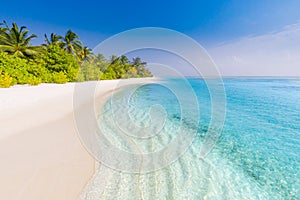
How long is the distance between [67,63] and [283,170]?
68.0 ft

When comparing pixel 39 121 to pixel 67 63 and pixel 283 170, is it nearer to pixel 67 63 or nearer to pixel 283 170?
pixel 283 170

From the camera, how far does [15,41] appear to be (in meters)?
17.7

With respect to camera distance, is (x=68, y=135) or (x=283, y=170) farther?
(x=68, y=135)

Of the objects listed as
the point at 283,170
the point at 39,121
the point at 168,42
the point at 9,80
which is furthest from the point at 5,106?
the point at 283,170

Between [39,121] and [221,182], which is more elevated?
[39,121]

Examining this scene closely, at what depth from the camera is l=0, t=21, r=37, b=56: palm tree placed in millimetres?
17156

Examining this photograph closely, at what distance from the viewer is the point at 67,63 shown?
1830cm

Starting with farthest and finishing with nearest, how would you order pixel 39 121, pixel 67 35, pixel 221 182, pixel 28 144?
pixel 67 35, pixel 39 121, pixel 28 144, pixel 221 182

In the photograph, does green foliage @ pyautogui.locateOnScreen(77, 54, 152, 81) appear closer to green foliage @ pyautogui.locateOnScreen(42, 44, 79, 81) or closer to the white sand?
green foliage @ pyautogui.locateOnScreen(42, 44, 79, 81)

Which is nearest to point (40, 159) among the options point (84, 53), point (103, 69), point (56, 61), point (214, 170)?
point (214, 170)

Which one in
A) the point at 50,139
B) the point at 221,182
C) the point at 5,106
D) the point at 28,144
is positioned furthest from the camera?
the point at 5,106

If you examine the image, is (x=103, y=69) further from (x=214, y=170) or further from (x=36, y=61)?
(x=214, y=170)

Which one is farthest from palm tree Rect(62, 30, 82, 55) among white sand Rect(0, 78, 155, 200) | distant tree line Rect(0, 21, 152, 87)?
white sand Rect(0, 78, 155, 200)

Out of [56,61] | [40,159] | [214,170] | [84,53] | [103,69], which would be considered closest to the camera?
[40,159]
